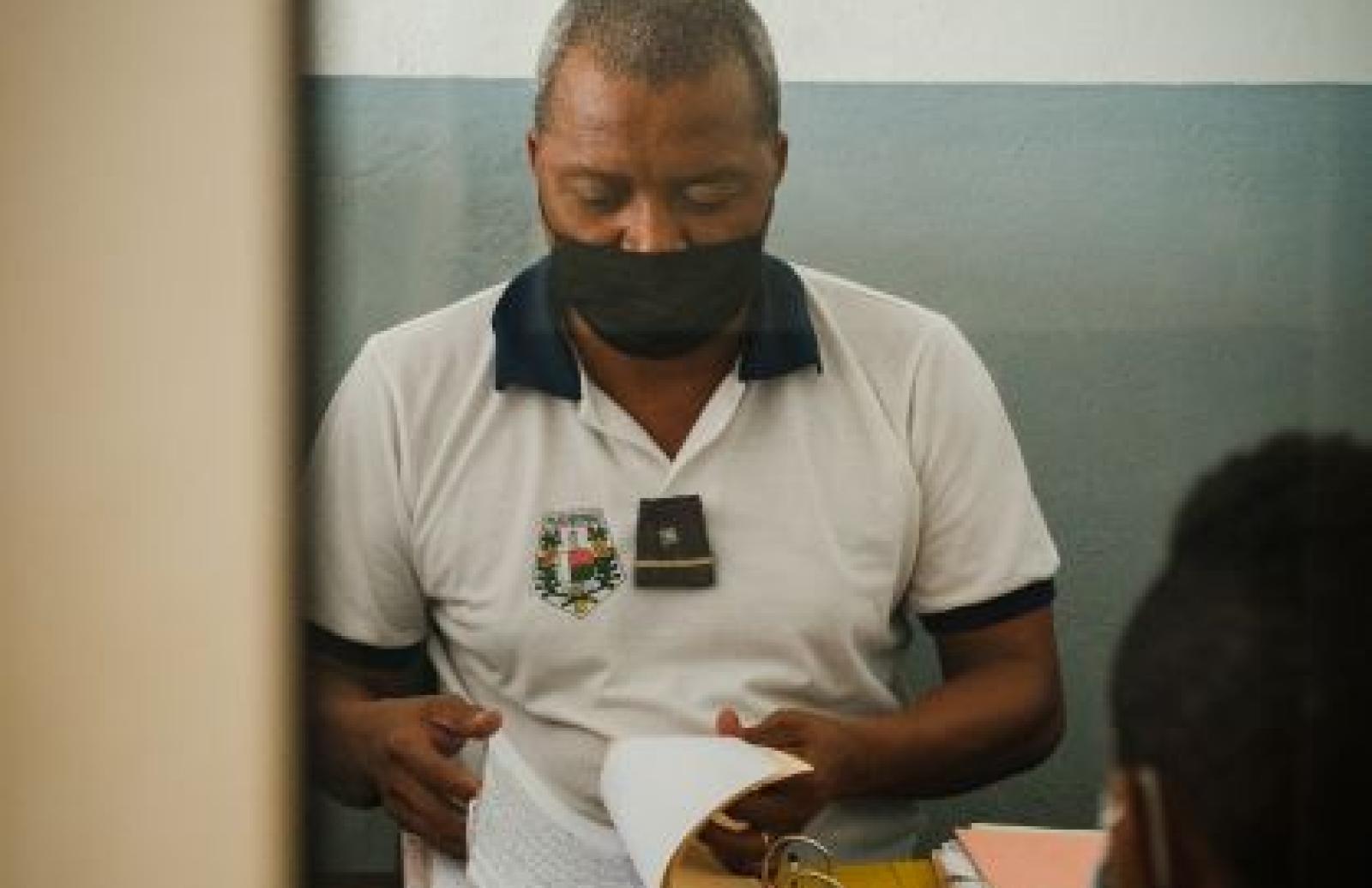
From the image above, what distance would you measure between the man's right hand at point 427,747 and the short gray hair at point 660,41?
569mm

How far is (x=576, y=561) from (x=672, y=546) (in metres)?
0.09

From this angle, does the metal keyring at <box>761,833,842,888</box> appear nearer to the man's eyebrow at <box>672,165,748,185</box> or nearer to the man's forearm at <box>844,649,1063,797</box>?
the man's forearm at <box>844,649,1063,797</box>

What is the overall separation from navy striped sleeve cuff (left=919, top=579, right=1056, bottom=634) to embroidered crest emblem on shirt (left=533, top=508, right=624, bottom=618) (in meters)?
0.31

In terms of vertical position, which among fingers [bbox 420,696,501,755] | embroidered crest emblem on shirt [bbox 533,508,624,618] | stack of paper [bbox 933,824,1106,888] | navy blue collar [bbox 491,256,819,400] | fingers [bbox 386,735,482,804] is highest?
navy blue collar [bbox 491,256,819,400]

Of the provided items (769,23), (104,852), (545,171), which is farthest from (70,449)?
(769,23)

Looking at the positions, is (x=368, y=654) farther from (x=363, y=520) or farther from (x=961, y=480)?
(x=961, y=480)

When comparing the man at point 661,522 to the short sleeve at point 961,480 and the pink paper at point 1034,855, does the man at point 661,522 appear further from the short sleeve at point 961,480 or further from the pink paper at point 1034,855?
the pink paper at point 1034,855

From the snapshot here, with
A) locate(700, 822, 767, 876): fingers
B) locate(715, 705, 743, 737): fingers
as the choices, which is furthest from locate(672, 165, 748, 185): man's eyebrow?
locate(700, 822, 767, 876): fingers

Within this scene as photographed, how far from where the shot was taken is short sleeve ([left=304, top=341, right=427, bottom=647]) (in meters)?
1.81

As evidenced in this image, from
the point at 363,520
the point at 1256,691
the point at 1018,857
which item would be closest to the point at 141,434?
the point at 363,520

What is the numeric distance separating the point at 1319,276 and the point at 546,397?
76 cm

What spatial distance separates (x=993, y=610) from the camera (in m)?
1.85

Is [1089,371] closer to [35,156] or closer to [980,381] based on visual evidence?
[980,381]

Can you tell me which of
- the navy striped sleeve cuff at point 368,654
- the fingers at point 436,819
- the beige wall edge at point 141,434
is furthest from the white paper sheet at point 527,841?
the beige wall edge at point 141,434
